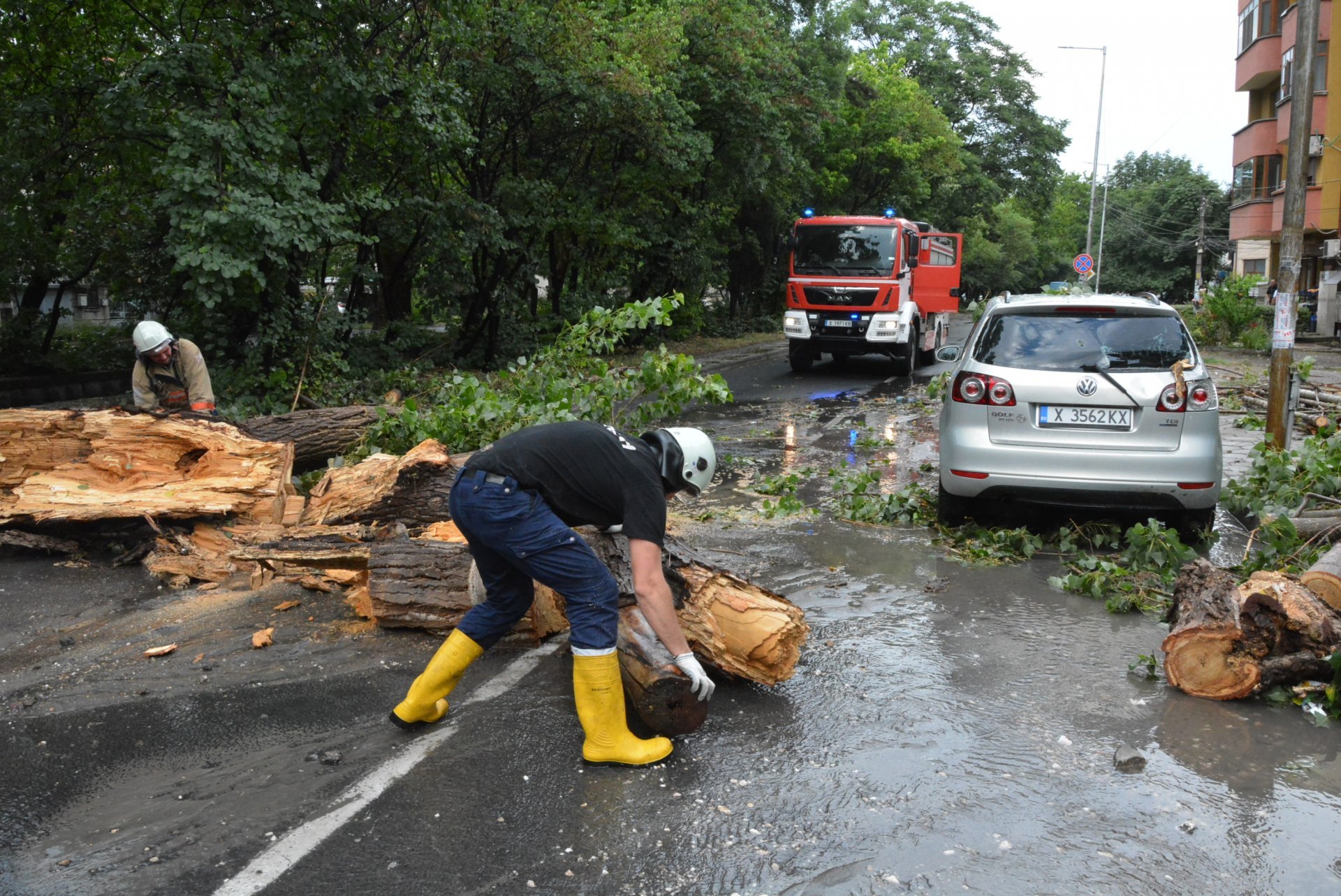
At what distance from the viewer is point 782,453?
438 inches

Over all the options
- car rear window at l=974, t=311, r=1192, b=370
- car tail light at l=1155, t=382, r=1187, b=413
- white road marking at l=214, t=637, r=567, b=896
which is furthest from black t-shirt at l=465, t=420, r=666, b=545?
car tail light at l=1155, t=382, r=1187, b=413

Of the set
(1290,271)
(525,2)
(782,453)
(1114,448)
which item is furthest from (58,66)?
(1290,271)

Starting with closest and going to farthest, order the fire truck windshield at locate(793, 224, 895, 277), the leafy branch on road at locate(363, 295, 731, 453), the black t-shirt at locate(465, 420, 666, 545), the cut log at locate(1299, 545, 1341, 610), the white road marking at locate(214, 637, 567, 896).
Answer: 1. the white road marking at locate(214, 637, 567, 896)
2. the black t-shirt at locate(465, 420, 666, 545)
3. the cut log at locate(1299, 545, 1341, 610)
4. the leafy branch on road at locate(363, 295, 731, 453)
5. the fire truck windshield at locate(793, 224, 895, 277)

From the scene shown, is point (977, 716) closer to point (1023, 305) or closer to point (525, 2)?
point (1023, 305)

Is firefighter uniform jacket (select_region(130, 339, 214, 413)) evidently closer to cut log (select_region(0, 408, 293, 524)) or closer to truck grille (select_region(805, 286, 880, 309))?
cut log (select_region(0, 408, 293, 524))

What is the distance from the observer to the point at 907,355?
1933 centimetres

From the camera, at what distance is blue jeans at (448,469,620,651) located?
3.82 metres

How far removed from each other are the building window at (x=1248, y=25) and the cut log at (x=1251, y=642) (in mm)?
38930

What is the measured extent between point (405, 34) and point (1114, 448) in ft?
35.3

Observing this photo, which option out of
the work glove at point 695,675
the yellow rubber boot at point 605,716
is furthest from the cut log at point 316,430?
the work glove at point 695,675

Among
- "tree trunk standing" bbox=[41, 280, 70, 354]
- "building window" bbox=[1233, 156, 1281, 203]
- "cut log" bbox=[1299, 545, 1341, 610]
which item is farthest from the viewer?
"building window" bbox=[1233, 156, 1281, 203]

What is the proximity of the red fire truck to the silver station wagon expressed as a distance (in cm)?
1165

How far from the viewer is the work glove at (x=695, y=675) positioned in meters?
3.88

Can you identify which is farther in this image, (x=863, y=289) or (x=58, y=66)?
(x=863, y=289)
